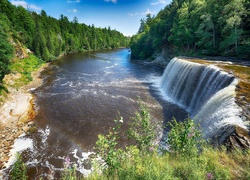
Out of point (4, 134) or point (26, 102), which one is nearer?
point (4, 134)

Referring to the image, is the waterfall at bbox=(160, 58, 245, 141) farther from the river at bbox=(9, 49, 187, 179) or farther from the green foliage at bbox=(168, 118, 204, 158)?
the river at bbox=(9, 49, 187, 179)

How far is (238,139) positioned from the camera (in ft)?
19.5

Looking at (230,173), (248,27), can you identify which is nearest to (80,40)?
(248,27)

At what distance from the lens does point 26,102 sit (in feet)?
53.4

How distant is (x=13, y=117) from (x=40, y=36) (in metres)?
30.4

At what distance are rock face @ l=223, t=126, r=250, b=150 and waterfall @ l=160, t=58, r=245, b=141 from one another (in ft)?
1.56

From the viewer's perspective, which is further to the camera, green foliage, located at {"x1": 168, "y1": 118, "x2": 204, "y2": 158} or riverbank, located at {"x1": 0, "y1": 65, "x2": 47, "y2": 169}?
riverbank, located at {"x1": 0, "y1": 65, "x2": 47, "y2": 169}

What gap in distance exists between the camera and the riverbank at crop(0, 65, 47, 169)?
10.2 m

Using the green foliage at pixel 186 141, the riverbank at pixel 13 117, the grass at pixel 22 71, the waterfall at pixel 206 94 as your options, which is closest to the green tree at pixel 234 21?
the waterfall at pixel 206 94

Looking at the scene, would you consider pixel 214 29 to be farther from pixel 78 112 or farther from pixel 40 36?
pixel 40 36

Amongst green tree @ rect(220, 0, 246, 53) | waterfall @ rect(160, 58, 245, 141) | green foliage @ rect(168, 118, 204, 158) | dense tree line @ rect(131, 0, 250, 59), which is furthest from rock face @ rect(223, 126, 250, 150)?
green tree @ rect(220, 0, 246, 53)

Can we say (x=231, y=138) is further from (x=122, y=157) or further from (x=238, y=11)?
(x=238, y=11)

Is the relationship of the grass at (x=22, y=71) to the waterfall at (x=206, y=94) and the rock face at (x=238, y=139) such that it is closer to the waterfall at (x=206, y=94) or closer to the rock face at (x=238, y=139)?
the waterfall at (x=206, y=94)

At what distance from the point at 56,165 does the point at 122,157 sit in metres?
6.19
